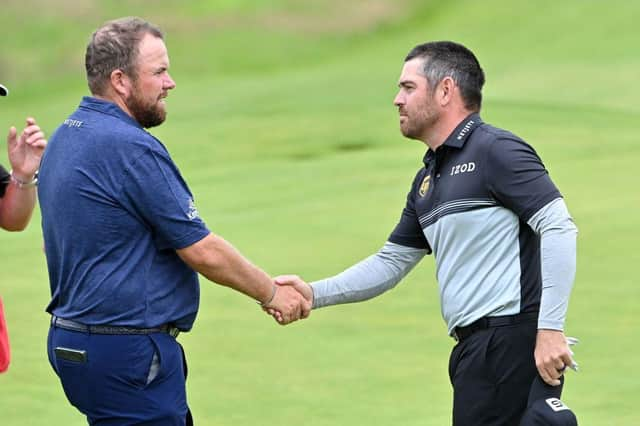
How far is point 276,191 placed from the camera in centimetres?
1405

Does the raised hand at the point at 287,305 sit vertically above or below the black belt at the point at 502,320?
below

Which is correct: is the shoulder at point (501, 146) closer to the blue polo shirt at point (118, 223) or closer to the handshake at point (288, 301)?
the handshake at point (288, 301)

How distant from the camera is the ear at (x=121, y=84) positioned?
15.0 feet

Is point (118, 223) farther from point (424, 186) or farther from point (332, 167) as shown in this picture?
point (332, 167)

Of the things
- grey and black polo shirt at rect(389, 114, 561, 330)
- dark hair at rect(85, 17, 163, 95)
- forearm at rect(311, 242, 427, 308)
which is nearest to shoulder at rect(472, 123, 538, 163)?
grey and black polo shirt at rect(389, 114, 561, 330)

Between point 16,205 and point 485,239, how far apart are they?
6.09 feet

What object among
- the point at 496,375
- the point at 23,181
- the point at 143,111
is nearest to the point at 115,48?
the point at 143,111

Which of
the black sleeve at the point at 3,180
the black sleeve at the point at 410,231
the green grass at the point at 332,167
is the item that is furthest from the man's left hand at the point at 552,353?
the black sleeve at the point at 3,180

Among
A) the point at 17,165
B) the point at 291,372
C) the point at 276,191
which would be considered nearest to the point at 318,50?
the point at 276,191

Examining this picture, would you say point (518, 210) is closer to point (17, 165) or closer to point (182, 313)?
point (182, 313)

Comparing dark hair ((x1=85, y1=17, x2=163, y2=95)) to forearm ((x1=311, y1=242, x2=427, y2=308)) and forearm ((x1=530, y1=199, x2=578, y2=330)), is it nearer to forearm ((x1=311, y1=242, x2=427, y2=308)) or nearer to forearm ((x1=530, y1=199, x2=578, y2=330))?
forearm ((x1=311, y1=242, x2=427, y2=308))

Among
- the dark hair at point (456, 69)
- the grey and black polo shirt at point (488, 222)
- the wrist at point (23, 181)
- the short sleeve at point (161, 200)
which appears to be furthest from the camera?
the wrist at point (23, 181)

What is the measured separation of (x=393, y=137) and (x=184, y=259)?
13.1 metres

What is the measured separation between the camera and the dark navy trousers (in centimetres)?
451
